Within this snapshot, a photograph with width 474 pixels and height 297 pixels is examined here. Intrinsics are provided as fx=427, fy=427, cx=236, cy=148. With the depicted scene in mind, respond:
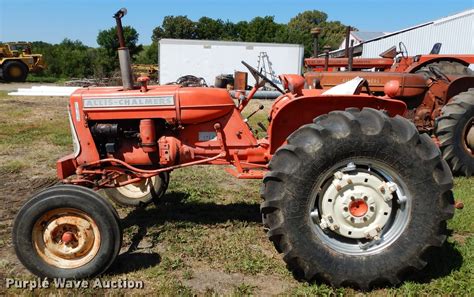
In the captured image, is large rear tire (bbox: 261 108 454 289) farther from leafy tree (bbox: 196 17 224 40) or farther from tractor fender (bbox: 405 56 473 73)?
leafy tree (bbox: 196 17 224 40)

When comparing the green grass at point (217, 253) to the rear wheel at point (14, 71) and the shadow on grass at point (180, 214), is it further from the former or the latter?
the rear wheel at point (14, 71)

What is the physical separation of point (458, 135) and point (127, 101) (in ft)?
15.5

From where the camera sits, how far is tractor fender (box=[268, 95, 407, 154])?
351cm

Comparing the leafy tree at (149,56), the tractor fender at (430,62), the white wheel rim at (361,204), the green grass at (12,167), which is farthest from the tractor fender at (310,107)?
the leafy tree at (149,56)

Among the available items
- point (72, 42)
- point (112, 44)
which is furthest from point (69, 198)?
point (72, 42)

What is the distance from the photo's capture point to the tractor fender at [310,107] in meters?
3.51

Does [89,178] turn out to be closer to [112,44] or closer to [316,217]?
[316,217]

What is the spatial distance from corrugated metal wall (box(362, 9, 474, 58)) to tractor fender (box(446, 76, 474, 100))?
1584 centimetres

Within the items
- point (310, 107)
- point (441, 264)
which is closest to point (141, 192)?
point (310, 107)

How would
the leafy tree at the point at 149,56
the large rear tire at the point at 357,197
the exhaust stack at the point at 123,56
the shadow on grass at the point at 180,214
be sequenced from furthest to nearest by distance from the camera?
the leafy tree at the point at 149,56 < the shadow on grass at the point at 180,214 < the exhaust stack at the point at 123,56 < the large rear tire at the point at 357,197

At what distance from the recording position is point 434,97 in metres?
6.98

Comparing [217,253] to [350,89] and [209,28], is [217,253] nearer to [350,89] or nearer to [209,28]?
[350,89]

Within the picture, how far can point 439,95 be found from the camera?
6.96 meters

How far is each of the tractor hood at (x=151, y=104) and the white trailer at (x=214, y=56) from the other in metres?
16.7
